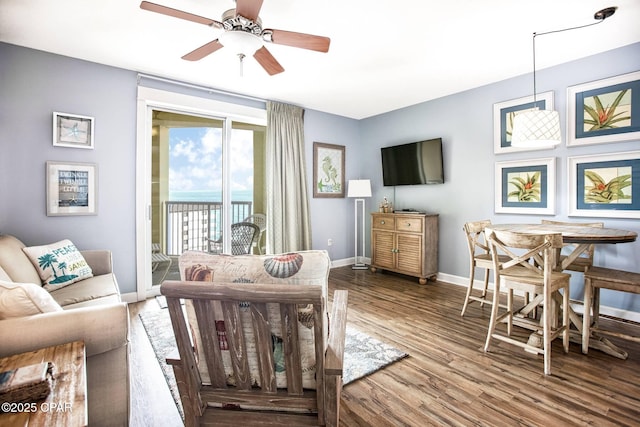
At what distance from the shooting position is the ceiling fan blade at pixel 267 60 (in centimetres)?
239

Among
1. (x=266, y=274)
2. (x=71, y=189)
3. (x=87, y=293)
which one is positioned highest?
(x=71, y=189)

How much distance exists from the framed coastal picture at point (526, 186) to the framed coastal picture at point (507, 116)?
19 centimetres

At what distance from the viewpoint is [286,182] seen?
4.49 m

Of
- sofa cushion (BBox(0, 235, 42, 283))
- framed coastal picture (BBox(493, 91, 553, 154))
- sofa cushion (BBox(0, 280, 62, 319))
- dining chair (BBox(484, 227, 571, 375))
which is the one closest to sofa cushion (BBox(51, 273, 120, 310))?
sofa cushion (BBox(0, 235, 42, 283))

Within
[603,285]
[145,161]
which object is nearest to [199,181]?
[145,161]

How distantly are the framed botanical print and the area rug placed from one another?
74.6 inches

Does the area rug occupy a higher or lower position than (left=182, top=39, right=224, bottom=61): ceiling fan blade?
lower

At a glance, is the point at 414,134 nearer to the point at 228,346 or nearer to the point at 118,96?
the point at 118,96

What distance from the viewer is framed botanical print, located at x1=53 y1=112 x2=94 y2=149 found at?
9.71 ft

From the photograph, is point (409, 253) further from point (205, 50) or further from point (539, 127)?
point (205, 50)

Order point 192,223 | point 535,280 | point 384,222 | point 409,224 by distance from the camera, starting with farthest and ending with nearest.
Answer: point 384,222
point 409,224
point 192,223
point 535,280

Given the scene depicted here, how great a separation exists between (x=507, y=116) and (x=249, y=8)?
10.4 ft

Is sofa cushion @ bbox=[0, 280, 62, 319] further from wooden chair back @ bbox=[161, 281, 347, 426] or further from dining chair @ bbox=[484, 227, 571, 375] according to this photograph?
dining chair @ bbox=[484, 227, 571, 375]

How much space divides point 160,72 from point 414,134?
3446 millimetres
